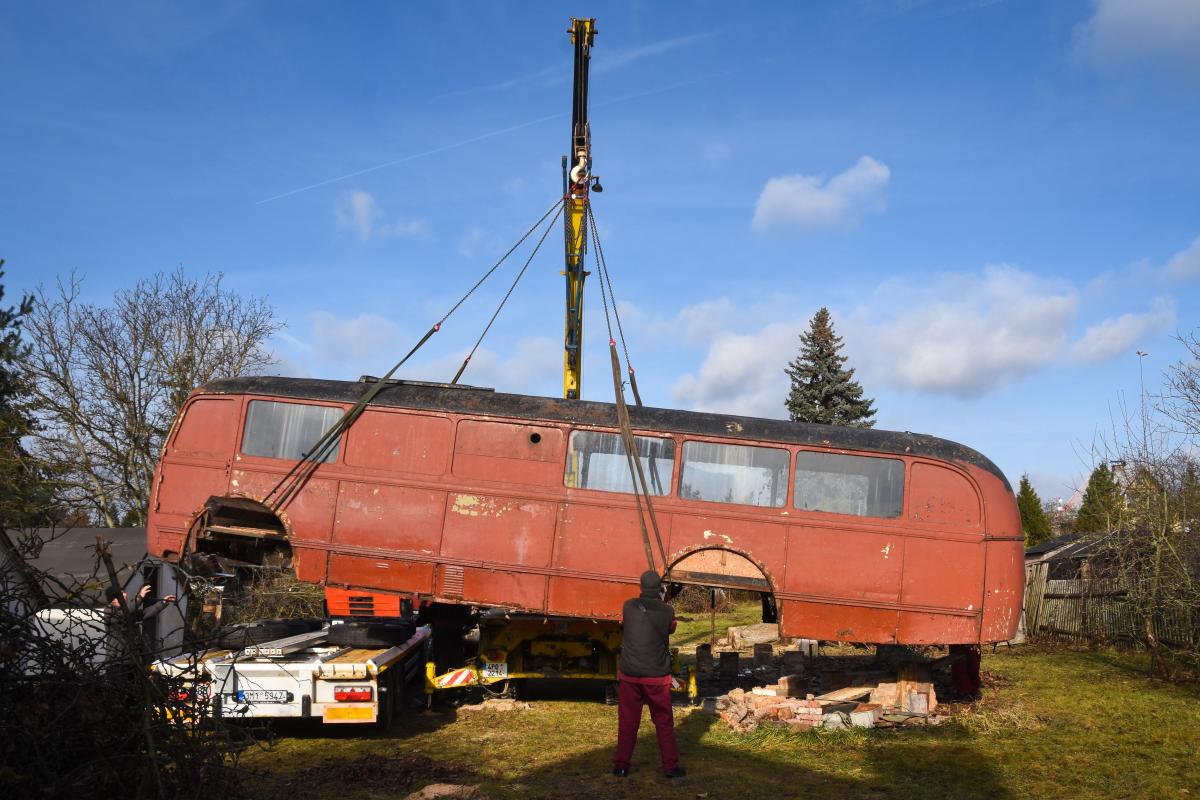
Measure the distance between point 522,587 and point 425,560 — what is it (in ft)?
3.72

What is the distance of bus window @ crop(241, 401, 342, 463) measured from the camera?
10469 millimetres

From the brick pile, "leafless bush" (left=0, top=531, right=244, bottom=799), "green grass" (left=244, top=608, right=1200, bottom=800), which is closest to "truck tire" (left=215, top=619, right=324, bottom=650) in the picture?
"green grass" (left=244, top=608, right=1200, bottom=800)

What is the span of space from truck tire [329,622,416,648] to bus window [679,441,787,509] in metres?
3.59

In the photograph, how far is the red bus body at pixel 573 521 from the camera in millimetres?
10016

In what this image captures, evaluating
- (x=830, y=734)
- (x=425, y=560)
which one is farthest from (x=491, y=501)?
(x=830, y=734)

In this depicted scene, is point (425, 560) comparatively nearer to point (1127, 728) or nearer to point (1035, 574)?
point (1127, 728)

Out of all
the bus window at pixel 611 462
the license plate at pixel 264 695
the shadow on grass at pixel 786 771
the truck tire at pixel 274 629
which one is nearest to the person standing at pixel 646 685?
the shadow on grass at pixel 786 771

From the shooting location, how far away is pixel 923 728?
10.1 m

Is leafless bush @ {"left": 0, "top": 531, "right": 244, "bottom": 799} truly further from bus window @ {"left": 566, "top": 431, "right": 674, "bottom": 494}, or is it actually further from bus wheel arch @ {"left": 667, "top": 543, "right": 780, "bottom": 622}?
bus wheel arch @ {"left": 667, "top": 543, "right": 780, "bottom": 622}

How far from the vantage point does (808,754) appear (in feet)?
29.2

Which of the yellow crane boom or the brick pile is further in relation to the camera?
the yellow crane boom

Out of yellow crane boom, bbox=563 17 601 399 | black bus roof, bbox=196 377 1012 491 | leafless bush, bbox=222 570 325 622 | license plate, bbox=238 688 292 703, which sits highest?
yellow crane boom, bbox=563 17 601 399

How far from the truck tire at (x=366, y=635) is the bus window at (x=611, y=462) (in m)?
2.59

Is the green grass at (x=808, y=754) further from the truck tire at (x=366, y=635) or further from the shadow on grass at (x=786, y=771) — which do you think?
the truck tire at (x=366, y=635)
